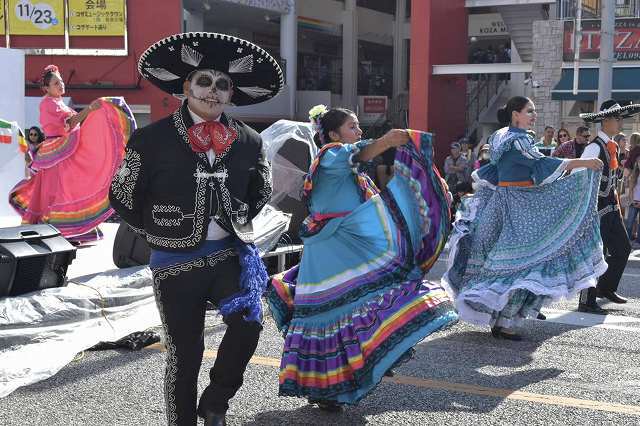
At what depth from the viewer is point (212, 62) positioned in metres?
4.00

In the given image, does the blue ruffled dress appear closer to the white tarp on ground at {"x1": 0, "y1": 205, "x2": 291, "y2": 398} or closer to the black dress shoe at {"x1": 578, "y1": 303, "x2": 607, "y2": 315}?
the black dress shoe at {"x1": 578, "y1": 303, "x2": 607, "y2": 315}

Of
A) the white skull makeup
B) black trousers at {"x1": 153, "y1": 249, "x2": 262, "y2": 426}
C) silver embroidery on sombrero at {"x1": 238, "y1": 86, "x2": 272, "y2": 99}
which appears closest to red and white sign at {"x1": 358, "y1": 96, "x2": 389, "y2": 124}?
silver embroidery on sombrero at {"x1": 238, "y1": 86, "x2": 272, "y2": 99}

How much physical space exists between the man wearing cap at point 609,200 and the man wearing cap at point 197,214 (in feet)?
14.1

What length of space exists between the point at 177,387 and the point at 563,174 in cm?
385

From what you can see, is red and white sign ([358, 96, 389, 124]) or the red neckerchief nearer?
the red neckerchief

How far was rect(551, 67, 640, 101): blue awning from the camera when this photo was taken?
18.7 m

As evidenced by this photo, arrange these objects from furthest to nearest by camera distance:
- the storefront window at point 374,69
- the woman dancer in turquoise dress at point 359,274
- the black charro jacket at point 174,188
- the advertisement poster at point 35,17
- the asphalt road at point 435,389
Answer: the storefront window at point 374,69
the advertisement poster at point 35,17
the asphalt road at point 435,389
the woman dancer in turquoise dress at point 359,274
the black charro jacket at point 174,188

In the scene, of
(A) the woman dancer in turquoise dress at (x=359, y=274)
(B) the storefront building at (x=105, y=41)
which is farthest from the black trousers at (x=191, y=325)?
(B) the storefront building at (x=105, y=41)

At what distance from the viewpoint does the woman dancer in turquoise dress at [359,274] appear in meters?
4.34

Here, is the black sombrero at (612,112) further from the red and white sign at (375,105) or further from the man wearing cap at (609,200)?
the red and white sign at (375,105)

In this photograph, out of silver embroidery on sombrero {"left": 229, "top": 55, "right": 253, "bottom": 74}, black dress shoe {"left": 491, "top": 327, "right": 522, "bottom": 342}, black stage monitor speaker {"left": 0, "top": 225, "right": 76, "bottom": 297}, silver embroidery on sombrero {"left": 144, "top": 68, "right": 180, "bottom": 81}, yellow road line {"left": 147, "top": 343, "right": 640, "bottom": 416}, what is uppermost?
silver embroidery on sombrero {"left": 229, "top": 55, "right": 253, "bottom": 74}

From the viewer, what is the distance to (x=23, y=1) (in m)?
23.4

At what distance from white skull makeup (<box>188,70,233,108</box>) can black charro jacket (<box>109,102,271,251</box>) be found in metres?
0.10

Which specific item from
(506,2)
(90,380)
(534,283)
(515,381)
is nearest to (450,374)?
(515,381)
